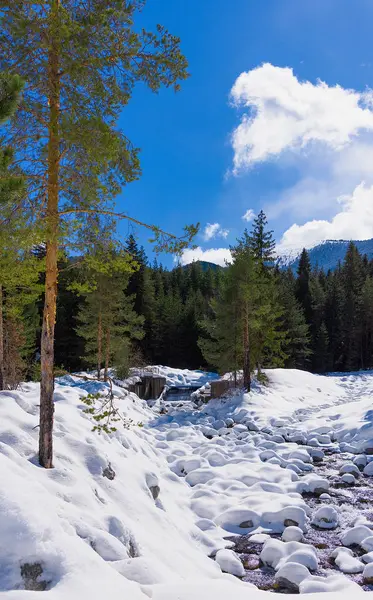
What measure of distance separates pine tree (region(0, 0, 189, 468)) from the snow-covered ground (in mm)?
1256

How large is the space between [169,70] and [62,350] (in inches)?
1392

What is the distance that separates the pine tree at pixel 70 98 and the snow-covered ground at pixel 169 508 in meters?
1.26

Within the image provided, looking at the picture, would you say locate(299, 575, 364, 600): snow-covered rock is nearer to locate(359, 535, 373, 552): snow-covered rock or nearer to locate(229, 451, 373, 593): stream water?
locate(229, 451, 373, 593): stream water

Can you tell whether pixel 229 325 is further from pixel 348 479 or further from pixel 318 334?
pixel 318 334

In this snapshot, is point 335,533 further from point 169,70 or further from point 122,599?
point 169,70

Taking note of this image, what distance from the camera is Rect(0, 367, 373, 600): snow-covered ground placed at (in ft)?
11.9

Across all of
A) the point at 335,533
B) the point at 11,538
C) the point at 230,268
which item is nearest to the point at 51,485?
the point at 11,538

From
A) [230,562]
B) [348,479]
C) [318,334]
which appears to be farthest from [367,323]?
[230,562]

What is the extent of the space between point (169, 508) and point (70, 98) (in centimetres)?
723

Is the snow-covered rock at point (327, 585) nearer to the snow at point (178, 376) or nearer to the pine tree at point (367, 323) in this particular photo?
the snow at point (178, 376)

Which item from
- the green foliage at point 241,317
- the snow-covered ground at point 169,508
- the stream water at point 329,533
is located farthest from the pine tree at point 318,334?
the stream water at point 329,533

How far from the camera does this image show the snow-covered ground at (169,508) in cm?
362

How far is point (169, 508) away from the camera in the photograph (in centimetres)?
732

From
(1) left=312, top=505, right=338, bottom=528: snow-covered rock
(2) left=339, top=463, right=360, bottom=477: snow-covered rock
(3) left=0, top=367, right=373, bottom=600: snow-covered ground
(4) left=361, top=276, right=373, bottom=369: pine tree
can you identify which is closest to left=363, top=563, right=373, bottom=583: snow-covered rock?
(3) left=0, top=367, right=373, bottom=600: snow-covered ground
